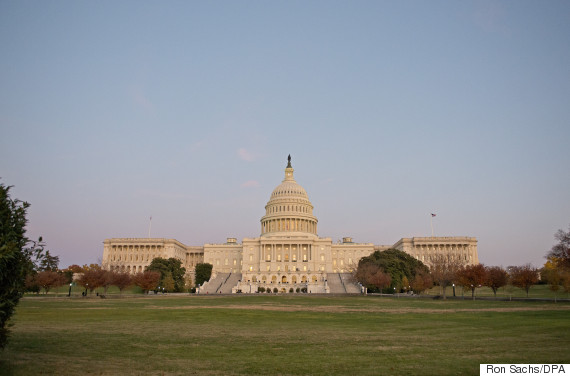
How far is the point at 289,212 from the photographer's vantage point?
147 metres

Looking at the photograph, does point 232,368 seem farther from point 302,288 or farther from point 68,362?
point 302,288

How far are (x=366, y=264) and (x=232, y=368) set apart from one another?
3359 inches

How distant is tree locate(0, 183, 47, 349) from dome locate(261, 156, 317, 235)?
133616mm

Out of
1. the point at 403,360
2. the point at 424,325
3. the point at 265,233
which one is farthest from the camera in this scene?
the point at 265,233

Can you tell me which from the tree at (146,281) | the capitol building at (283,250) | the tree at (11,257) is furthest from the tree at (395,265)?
the tree at (11,257)

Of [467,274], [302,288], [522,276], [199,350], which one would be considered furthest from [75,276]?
[199,350]

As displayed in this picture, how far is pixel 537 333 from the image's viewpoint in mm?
19797

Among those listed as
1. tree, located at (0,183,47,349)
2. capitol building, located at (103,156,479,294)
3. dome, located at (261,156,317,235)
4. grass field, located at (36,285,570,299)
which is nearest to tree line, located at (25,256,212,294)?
grass field, located at (36,285,570,299)

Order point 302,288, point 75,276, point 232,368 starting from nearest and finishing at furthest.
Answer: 1. point 232,368
2. point 302,288
3. point 75,276

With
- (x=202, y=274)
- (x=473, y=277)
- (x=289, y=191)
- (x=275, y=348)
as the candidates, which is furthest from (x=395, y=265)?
(x=275, y=348)

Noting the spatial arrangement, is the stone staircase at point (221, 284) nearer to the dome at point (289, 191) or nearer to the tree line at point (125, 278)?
the tree line at point (125, 278)

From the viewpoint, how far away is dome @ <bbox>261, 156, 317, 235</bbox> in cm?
14575

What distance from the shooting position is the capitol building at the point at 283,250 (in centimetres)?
13012

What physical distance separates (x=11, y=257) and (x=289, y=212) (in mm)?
136829
